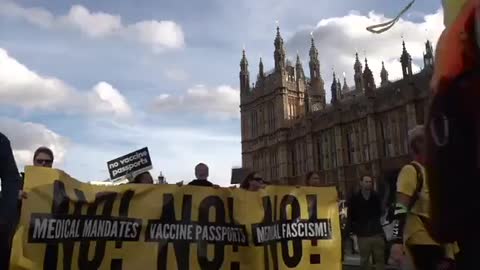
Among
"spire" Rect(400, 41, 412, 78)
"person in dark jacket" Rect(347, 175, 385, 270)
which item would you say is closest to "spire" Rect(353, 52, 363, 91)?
"spire" Rect(400, 41, 412, 78)

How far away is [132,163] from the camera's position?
1359cm

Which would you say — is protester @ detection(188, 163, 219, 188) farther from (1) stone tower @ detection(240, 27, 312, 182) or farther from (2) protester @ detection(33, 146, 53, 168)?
(1) stone tower @ detection(240, 27, 312, 182)

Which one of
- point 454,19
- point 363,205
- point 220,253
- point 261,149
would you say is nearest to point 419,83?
point 261,149

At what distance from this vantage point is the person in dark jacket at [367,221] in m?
7.50

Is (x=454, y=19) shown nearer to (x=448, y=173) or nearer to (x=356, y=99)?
(x=448, y=173)

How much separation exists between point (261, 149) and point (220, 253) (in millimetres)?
66271

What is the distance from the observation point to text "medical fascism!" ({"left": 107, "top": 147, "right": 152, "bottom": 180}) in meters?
13.4

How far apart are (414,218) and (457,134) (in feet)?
5.10

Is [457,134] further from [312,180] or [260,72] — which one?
[260,72]

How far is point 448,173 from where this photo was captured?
1.64m

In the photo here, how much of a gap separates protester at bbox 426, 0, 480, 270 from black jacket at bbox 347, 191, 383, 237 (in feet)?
19.4

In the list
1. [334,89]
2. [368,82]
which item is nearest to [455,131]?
[368,82]

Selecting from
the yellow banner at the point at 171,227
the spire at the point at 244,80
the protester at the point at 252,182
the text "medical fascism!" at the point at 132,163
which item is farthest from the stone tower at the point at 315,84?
the yellow banner at the point at 171,227

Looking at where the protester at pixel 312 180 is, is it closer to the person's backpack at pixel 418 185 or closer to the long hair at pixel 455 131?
the person's backpack at pixel 418 185
